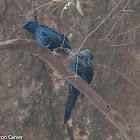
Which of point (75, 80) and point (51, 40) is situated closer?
point (75, 80)

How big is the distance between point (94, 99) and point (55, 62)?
1.36 ft

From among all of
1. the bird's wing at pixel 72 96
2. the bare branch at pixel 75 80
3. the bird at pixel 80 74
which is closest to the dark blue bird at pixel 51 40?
the bird at pixel 80 74

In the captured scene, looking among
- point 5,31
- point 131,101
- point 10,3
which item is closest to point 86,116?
point 131,101

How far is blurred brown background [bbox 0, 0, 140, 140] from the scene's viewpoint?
271 cm

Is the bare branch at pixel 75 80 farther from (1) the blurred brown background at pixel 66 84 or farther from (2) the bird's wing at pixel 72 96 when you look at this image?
(1) the blurred brown background at pixel 66 84

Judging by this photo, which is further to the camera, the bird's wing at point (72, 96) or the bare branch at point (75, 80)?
the bird's wing at point (72, 96)

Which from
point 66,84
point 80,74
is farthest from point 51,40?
point 66,84

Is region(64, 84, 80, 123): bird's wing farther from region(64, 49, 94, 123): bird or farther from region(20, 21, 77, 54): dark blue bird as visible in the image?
region(20, 21, 77, 54): dark blue bird

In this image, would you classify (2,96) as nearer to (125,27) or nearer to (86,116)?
(86,116)

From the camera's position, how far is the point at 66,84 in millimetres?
2852

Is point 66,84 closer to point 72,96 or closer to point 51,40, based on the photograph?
point 72,96

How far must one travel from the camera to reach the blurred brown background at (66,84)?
271 centimetres

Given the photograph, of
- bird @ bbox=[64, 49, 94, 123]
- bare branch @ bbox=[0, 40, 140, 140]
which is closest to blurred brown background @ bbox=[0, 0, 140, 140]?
bird @ bbox=[64, 49, 94, 123]

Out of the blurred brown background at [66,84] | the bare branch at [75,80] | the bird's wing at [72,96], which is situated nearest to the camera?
the bare branch at [75,80]
